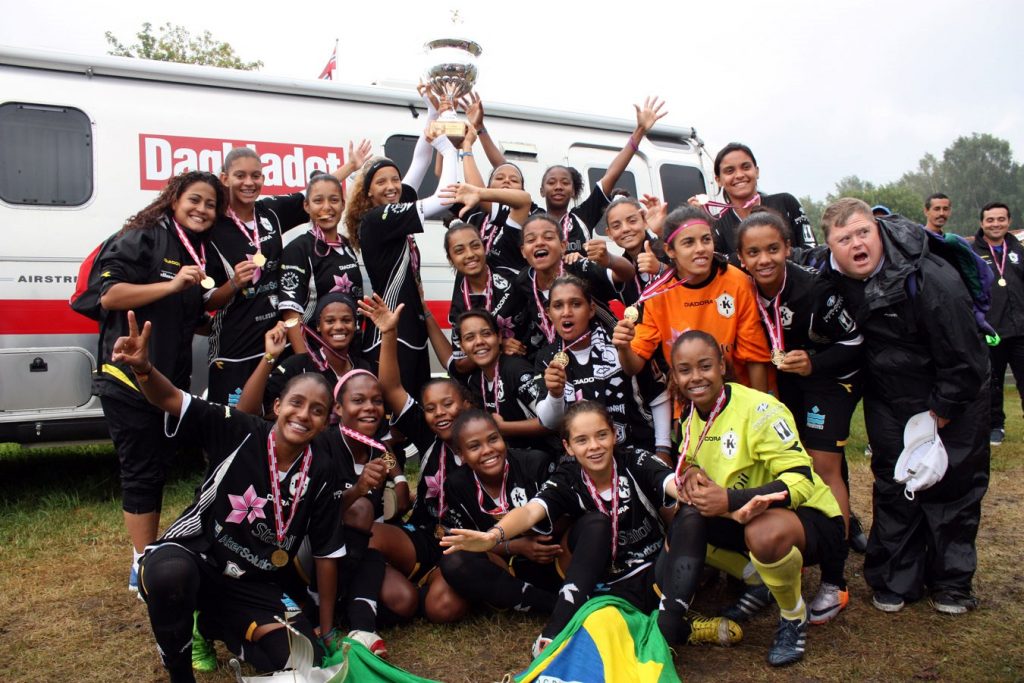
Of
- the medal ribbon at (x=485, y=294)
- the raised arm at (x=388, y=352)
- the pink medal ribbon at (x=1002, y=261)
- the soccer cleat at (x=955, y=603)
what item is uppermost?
the pink medal ribbon at (x=1002, y=261)

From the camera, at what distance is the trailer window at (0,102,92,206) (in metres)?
5.70

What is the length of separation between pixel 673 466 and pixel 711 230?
4.08 feet

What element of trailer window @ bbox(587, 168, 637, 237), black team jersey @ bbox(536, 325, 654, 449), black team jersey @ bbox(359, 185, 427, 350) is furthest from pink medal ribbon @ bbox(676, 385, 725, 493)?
trailer window @ bbox(587, 168, 637, 237)

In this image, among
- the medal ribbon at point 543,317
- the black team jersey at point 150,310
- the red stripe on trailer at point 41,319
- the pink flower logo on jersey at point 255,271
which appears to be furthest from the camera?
the red stripe on trailer at point 41,319

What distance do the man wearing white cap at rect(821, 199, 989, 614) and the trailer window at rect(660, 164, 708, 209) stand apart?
4.17 m

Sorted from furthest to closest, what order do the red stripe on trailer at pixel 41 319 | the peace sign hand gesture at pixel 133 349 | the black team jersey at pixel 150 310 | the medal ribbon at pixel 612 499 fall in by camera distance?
the red stripe on trailer at pixel 41 319
the black team jersey at pixel 150 310
the medal ribbon at pixel 612 499
the peace sign hand gesture at pixel 133 349

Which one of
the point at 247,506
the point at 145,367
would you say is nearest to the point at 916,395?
the point at 247,506

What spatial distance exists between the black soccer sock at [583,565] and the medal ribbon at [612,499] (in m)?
0.03

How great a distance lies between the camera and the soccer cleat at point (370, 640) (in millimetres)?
3473

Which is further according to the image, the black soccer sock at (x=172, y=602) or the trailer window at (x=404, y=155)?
the trailer window at (x=404, y=155)

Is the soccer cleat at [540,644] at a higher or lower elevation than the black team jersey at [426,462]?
lower

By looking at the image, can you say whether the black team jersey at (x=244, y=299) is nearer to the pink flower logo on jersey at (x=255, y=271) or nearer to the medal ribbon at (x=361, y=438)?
the pink flower logo on jersey at (x=255, y=271)

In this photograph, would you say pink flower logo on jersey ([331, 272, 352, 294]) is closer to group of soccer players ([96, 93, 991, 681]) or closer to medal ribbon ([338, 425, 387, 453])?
group of soccer players ([96, 93, 991, 681])

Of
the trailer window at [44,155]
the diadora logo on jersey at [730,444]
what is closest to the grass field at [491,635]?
the diadora logo on jersey at [730,444]
